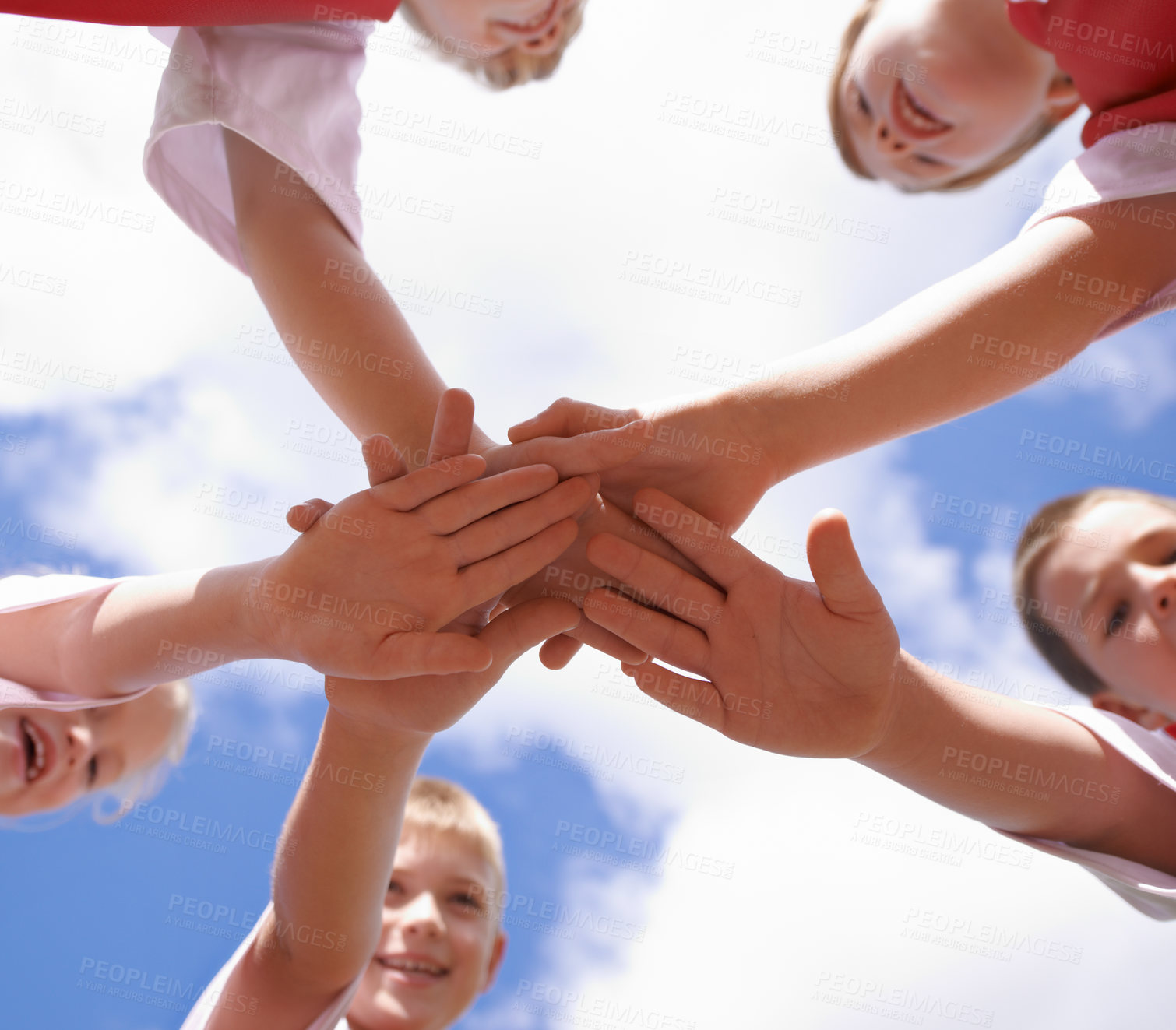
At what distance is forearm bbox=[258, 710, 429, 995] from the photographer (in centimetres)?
105

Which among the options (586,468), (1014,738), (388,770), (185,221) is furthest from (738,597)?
(185,221)

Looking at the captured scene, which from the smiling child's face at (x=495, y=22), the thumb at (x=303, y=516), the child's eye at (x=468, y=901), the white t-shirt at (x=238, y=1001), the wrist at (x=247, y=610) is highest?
the smiling child's face at (x=495, y=22)

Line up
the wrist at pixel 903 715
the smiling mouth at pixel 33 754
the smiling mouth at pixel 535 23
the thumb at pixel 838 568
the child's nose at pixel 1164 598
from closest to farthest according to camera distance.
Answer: the thumb at pixel 838 568 < the wrist at pixel 903 715 < the child's nose at pixel 1164 598 < the smiling mouth at pixel 33 754 < the smiling mouth at pixel 535 23

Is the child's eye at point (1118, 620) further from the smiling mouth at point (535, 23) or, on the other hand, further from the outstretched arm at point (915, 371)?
the smiling mouth at point (535, 23)

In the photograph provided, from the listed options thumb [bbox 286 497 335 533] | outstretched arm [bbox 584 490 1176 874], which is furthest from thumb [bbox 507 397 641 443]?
thumb [bbox 286 497 335 533]

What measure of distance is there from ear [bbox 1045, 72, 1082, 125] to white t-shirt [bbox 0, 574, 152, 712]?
1.61 m

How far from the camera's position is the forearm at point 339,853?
1.05 meters

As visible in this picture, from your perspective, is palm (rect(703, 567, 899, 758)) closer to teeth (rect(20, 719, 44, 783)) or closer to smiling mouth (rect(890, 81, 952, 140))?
smiling mouth (rect(890, 81, 952, 140))

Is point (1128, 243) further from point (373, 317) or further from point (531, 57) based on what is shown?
point (531, 57)

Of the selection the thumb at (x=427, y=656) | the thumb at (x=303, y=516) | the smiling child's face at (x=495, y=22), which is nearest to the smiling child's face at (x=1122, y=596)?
the thumb at (x=427, y=656)

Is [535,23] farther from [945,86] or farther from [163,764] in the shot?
[163,764]

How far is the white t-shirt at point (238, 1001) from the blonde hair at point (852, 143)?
1.62 meters

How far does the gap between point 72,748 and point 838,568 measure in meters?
1.29

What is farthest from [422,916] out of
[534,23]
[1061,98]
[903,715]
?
[1061,98]
